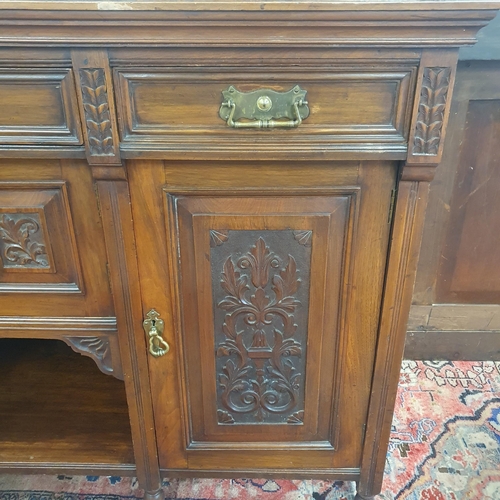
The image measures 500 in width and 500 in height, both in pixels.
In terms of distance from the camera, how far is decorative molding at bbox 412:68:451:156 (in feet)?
1.97

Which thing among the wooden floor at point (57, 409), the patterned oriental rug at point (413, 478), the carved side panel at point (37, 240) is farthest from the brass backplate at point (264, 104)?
the patterned oriental rug at point (413, 478)

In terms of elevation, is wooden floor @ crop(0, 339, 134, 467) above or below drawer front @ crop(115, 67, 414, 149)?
below

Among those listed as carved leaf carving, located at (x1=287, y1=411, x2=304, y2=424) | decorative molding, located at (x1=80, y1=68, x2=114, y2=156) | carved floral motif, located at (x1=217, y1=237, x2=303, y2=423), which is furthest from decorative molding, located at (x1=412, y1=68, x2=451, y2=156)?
carved leaf carving, located at (x1=287, y1=411, x2=304, y2=424)

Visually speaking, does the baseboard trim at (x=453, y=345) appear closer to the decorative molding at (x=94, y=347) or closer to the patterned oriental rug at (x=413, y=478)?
the patterned oriental rug at (x=413, y=478)

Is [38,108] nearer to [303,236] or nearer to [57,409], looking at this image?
[303,236]

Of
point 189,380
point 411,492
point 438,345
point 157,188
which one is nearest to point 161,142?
point 157,188

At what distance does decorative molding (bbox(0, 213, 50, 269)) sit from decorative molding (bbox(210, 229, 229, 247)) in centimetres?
26

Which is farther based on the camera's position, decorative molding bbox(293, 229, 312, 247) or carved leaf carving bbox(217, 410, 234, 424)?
carved leaf carving bbox(217, 410, 234, 424)

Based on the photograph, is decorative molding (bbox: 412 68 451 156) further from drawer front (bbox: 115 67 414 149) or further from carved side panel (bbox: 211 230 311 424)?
carved side panel (bbox: 211 230 311 424)

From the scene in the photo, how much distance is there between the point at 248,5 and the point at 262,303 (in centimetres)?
43

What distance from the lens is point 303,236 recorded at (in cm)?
72

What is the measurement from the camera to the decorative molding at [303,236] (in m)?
0.72

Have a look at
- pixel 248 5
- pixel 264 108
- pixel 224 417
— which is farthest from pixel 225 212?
pixel 224 417

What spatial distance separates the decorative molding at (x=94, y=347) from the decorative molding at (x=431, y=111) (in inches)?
23.1
